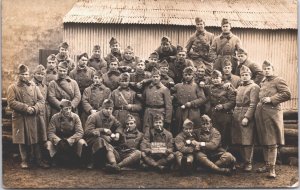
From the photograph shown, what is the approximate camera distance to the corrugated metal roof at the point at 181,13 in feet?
26.4

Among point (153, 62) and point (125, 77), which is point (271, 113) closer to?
point (153, 62)

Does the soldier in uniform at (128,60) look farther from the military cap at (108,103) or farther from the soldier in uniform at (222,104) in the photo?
the soldier in uniform at (222,104)

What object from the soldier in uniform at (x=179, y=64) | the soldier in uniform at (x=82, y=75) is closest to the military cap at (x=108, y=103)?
the soldier in uniform at (x=82, y=75)

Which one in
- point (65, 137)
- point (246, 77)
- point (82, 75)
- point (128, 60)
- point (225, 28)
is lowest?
point (65, 137)

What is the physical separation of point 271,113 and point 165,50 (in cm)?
202

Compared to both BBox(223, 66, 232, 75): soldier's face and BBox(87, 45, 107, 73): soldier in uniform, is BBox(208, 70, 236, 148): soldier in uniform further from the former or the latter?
BBox(87, 45, 107, 73): soldier in uniform

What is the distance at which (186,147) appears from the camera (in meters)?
6.81

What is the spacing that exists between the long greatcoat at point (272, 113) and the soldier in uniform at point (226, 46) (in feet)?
3.08

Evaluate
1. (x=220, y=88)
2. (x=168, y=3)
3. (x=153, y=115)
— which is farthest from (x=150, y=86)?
(x=168, y=3)

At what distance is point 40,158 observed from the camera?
6.91m

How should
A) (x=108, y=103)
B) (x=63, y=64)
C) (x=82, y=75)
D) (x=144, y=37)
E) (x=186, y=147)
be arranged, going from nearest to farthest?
(x=186, y=147), (x=108, y=103), (x=63, y=64), (x=82, y=75), (x=144, y=37)

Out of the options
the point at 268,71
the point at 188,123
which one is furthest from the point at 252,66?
the point at 188,123

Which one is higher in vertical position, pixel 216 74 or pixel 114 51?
pixel 114 51

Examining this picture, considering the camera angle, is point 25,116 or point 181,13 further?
point 181,13
